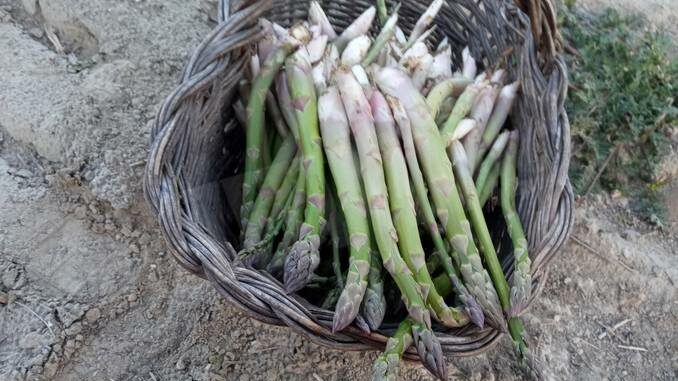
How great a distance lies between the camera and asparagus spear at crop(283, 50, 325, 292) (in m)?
1.47

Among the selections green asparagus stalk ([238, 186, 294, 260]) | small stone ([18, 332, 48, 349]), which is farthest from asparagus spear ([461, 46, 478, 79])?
small stone ([18, 332, 48, 349])

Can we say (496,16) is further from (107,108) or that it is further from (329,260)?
(107,108)

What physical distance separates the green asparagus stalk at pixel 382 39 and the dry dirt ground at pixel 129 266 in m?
0.68

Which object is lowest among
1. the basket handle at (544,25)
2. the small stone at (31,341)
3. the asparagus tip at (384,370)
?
the small stone at (31,341)

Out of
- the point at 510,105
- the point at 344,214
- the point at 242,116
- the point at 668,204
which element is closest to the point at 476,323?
the point at 344,214

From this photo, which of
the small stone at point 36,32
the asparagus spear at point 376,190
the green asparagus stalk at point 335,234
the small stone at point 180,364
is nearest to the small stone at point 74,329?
the small stone at point 180,364

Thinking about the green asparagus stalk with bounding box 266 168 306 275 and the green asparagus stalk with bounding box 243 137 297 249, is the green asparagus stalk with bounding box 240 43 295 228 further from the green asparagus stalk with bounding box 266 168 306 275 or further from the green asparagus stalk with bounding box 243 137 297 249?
the green asparagus stalk with bounding box 266 168 306 275

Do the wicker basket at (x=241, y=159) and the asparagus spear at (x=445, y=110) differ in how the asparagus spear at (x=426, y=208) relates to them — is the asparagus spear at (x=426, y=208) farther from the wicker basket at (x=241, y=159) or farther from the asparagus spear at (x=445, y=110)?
the asparagus spear at (x=445, y=110)

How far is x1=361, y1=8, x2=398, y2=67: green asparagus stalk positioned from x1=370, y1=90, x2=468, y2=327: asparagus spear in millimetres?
275

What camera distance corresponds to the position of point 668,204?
2275mm

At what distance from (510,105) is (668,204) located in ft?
2.53

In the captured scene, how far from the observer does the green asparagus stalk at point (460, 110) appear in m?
1.80

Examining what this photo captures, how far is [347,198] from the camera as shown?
5.15 feet

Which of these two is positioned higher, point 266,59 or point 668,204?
point 266,59
